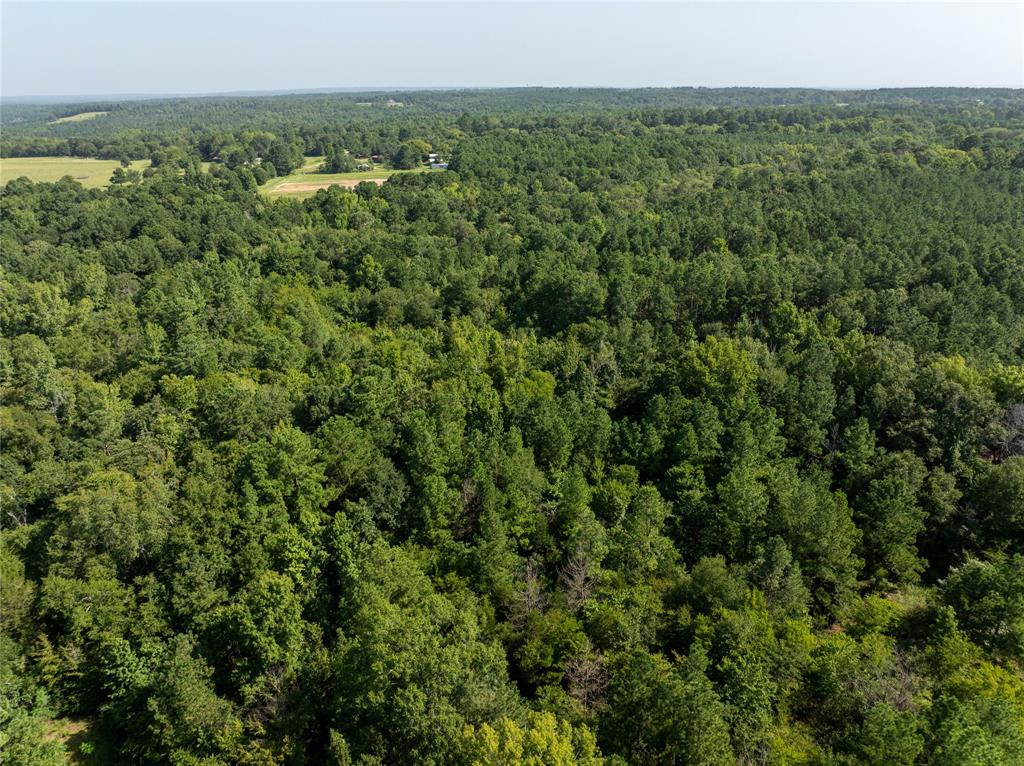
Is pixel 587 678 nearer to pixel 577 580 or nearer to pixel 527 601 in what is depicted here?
pixel 527 601

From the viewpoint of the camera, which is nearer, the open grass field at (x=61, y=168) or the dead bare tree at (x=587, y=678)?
the dead bare tree at (x=587, y=678)

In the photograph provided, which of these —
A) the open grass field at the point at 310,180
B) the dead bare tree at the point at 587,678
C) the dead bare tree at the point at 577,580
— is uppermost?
the open grass field at the point at 310,180

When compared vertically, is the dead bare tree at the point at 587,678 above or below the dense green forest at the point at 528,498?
below

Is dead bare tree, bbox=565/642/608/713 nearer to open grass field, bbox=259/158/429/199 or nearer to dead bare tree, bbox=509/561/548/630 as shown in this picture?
dead bare tree, bbox=509/561/548/630

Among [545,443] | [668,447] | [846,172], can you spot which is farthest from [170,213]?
[846,172]

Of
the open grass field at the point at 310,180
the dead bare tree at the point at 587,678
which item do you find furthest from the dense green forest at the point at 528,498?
the open grass field at the point at 310,180

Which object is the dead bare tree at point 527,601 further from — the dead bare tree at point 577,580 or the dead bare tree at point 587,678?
the dead bare tree at point 587,678

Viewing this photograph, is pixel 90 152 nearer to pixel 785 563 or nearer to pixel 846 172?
pixel 846 172

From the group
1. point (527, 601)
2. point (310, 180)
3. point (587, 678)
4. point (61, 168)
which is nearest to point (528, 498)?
point (527, 601)
